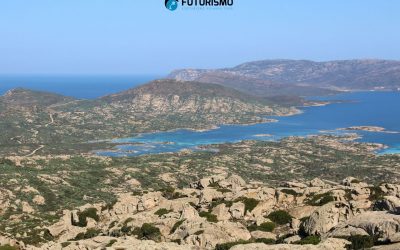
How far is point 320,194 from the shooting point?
78312 millimetres

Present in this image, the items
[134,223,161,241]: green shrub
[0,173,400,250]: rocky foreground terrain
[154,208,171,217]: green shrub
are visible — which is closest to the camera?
[0,173,400,250]: rocky foreground terrain

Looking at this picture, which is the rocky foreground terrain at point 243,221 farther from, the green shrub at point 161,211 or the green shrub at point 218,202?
the green shrub at point 218,202

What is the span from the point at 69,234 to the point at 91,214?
608 inches

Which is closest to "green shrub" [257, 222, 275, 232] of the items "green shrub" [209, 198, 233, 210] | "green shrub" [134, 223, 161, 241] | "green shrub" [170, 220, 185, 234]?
"green shrub" [170, 220, 185, 234]

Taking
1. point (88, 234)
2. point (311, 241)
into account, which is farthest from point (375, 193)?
point (88, 234)

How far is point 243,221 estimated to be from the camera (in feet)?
227

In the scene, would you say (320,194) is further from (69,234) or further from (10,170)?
(10,170)

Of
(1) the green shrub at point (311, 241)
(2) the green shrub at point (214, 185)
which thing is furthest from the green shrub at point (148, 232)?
(2) the green shrub at point (214, 185)

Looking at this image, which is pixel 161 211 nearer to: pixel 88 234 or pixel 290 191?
pixel 88 234

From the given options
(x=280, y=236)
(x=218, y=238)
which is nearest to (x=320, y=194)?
(x=280, y=236)

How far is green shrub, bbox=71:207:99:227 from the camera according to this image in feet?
275

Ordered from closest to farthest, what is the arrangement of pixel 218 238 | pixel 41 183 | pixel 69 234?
1. pixel 218 238
2. pixel 69 234
3. pixel 41 183

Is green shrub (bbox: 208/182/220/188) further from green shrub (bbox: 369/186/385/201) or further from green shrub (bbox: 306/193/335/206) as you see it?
green shrub (bbox: 369/186/385/201)

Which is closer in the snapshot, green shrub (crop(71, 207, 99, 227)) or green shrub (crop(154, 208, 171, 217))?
green shrub (crop(154, 208, 171, 217))
